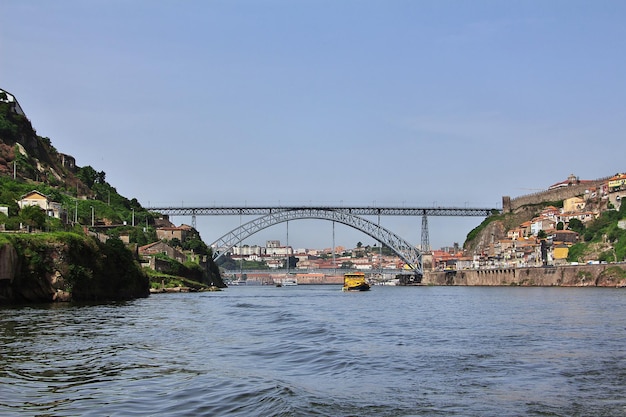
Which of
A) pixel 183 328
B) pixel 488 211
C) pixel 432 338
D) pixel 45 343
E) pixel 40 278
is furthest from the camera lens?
pixel 488 211

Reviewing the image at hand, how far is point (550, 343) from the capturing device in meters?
18.3

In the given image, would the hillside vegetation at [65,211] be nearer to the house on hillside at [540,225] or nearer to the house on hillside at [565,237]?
the house on hillside at [565,237]

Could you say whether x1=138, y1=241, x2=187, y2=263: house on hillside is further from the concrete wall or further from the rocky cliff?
the concrete wall

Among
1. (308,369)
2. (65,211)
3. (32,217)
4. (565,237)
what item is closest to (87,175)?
(65,211)

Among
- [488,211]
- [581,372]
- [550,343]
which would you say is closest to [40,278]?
[550,343]

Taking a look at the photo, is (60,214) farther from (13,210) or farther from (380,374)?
(380,374)

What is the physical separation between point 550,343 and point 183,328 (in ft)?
36.4

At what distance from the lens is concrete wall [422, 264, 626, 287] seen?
A: 231ft

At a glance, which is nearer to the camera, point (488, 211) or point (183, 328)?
point (183, 328)

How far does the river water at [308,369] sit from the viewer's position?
10.2 m

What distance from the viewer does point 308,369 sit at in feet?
46.8

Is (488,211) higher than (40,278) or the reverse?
higher

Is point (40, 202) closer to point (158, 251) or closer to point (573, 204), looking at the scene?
point (158, 251)

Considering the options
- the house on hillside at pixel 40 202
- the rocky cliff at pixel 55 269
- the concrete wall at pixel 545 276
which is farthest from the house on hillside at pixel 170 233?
the rocky cliff at pixel 55 269
